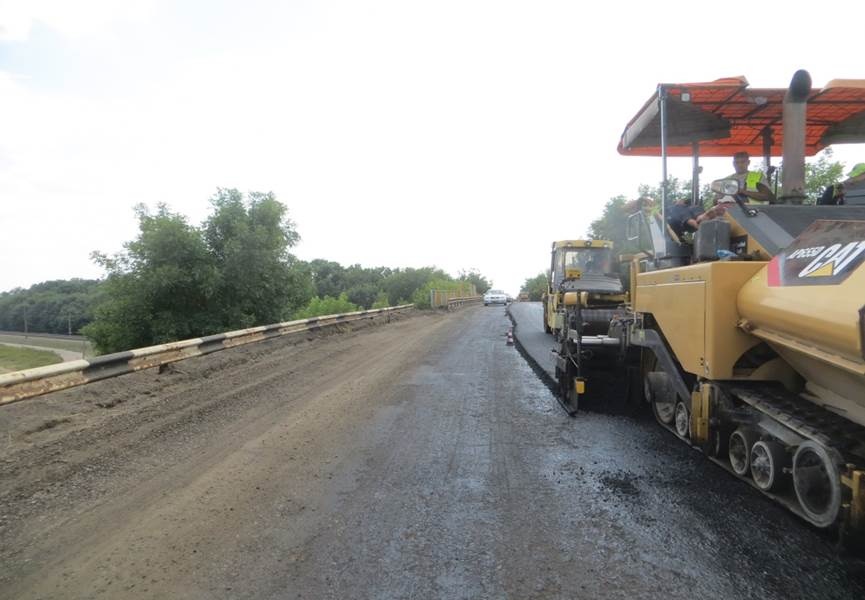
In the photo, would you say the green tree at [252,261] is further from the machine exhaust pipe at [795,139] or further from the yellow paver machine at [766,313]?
the machine exhaust pipe at [795,139]

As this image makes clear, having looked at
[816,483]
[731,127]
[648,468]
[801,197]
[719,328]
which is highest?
[731,127]

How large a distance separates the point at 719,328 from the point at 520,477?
81.1 inches

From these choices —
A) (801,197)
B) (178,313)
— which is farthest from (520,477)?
(178,313)

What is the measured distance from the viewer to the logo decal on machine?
2.63 meters

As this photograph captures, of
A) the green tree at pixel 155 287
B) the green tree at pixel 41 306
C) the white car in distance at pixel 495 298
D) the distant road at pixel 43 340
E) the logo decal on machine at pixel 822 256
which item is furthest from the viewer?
the green tree at pixel 41 306

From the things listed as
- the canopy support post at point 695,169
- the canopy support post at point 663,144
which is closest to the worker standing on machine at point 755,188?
the canopy support post at point 695,169

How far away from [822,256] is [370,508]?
10.8ft

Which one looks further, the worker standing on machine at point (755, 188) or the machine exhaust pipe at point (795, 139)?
the worker standing on machine at point (755, 188)

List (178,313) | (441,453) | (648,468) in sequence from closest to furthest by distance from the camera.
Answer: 1. (648,468)
2. (441,453)
3. (178,313)

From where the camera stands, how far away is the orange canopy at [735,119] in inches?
192

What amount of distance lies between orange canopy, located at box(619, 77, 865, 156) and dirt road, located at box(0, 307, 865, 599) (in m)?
3.29

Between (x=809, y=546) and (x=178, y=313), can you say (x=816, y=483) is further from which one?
(x=178, y=313)

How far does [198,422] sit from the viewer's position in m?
6.32

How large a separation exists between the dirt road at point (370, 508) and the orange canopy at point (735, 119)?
3290 mm
